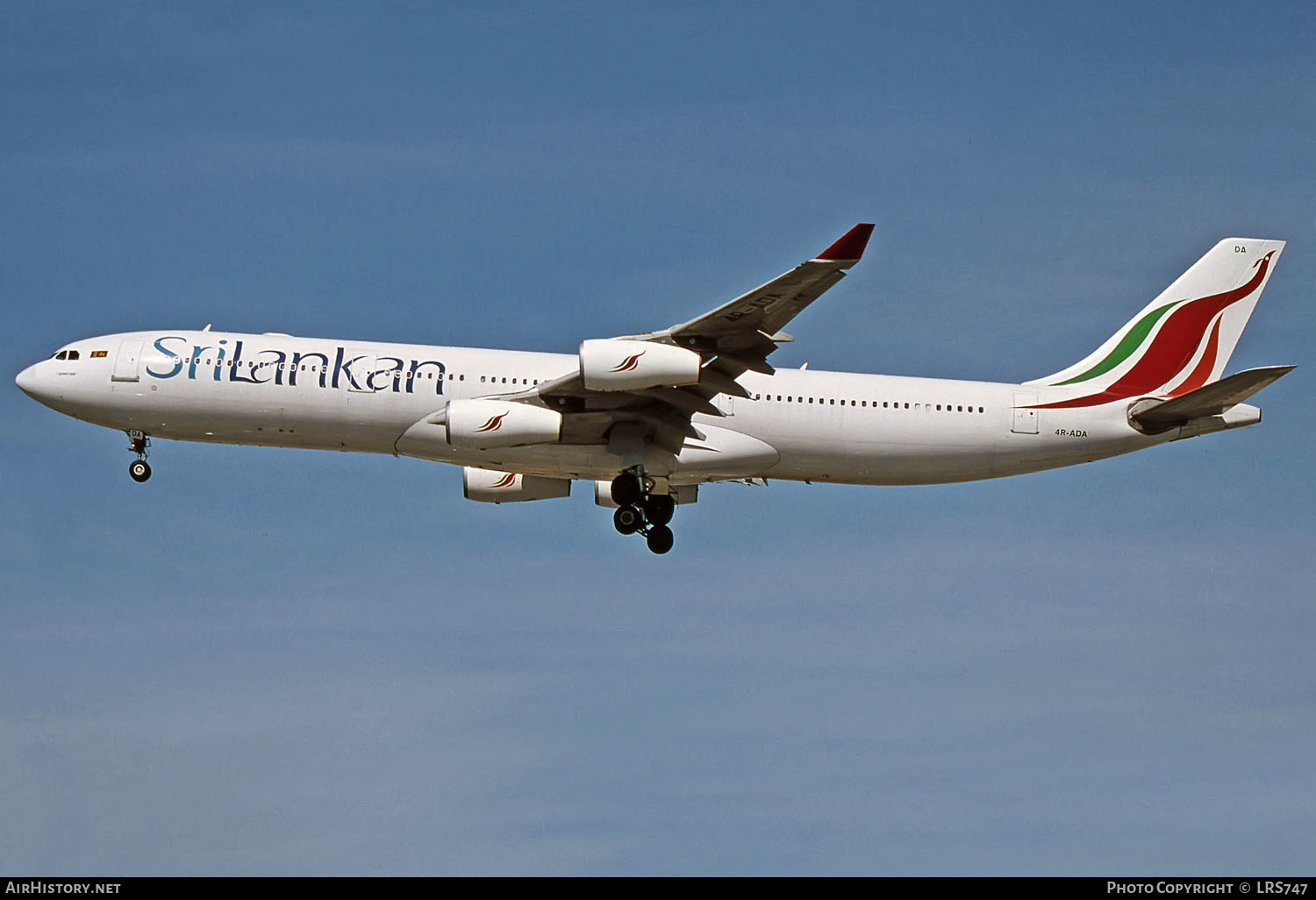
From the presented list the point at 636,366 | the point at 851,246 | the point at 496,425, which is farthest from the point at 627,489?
the point at 851,246

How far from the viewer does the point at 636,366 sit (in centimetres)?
4056

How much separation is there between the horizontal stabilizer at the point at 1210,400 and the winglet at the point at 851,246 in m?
11.0

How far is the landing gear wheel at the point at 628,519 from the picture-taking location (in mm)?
45969

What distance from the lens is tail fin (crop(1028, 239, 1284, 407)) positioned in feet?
155

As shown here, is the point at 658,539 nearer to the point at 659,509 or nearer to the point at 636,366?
the point at 659,509

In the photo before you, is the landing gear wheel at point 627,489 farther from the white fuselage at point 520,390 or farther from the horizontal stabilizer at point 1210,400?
the horizontal stabilizer at point 1210,400

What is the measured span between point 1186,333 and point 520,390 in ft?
62.8

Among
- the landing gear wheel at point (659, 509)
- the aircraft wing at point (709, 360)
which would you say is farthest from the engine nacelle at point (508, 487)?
the aircraft wing at point (709, 360)

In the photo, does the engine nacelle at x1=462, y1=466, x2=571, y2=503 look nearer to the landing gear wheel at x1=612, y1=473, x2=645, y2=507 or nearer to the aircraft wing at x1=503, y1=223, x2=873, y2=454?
the landing gear wheel at x1=612, y1=473, x2=645, y2=507

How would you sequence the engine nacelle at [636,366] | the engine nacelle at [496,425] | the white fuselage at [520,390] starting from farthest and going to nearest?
the white fuselage at [520,390], the engine nacelle at [496,425], the engine nacelle at [636,366]

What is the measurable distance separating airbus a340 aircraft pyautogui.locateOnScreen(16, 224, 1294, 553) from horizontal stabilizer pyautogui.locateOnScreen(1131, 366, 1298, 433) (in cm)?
7

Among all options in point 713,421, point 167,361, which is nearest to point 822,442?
point 713,421
